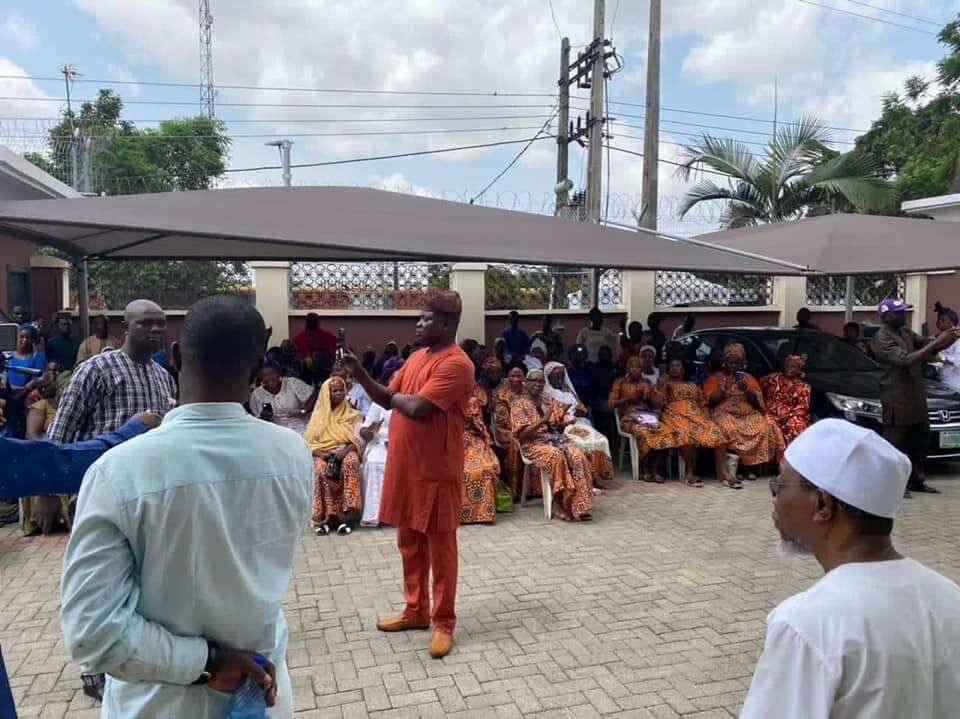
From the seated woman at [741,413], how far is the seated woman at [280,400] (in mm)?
4015

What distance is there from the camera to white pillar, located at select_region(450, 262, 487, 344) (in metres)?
10.7

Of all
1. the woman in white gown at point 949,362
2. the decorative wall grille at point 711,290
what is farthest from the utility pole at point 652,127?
the woman in white gown at point 949,362

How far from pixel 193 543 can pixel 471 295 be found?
953cm

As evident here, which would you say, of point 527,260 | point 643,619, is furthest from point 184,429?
point 527,260

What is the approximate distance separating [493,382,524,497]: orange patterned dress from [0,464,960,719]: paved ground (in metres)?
0.42

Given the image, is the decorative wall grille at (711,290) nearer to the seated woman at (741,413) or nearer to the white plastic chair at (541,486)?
the seated woman at (741,413)

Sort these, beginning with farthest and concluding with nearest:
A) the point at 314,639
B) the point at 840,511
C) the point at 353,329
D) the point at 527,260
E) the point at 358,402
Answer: the point at 353,329 < the point at 358,402 < the point at 527,260 < the point at 314,639 < the point at 840,511

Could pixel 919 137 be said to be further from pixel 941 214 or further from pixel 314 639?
pixel 314 639

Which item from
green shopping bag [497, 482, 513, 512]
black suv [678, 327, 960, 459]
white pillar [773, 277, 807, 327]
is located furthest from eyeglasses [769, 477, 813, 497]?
white pillar [773, 277, 807, 327]

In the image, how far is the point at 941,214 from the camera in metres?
11.3

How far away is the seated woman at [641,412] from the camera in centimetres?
716

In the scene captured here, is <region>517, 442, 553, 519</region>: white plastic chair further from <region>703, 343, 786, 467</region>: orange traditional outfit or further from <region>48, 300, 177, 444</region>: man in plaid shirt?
<region>48, 300, 177, 444</region>: man in plaid shirt

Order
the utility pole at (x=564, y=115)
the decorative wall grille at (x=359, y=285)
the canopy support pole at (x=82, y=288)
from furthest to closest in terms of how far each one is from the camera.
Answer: the utility pole at (x=564, y=115), the decorative wall grille at (x=359, y=285), the canopy support pole at (x=82, y=288)

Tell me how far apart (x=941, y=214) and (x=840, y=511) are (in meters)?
12.2
